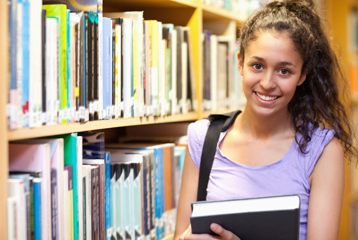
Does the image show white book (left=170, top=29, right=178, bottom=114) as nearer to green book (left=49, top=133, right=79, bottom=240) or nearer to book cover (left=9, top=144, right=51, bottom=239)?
green book (left=49, top=133, right=79, bottom=240)

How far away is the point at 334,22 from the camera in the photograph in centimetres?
293

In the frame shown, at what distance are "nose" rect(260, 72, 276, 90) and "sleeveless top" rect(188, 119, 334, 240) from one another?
204mm

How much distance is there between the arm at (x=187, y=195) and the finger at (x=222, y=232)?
306 mm

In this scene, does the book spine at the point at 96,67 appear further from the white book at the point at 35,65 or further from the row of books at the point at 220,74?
the row of books at the point at 220,74

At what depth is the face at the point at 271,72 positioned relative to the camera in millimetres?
1135

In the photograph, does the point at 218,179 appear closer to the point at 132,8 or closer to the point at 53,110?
the point at 53,110

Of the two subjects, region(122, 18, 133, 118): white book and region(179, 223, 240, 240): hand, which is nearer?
region(179, 223, 240, 240): hand

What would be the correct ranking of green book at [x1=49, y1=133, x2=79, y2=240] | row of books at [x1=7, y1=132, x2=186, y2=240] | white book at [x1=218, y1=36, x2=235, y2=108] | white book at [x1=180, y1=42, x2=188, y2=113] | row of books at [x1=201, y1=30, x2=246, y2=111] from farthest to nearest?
white book at [x1=218, y1=36, x2=235, y2=108] < row of books at [x1=201, y1=30, x2=246, y2=111] < white book at [x1=180, y1=42, x2=188, y2=113] < green book at [x1=49, y1=133, x2=79, y2=240] < row of books at [x1=7, y1=132, x2=186, y2=240]

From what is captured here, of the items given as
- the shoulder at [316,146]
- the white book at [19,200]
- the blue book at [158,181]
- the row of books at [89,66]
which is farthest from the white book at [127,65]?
the shoulder at [316,146]

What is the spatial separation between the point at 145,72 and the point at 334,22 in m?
2.07

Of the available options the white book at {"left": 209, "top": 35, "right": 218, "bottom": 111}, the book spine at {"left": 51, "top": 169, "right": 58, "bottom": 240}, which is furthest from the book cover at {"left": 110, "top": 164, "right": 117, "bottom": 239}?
the white book at {"left": 209, "top": 35, "right": 218, "bottom": 111}

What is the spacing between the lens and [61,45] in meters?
0.99

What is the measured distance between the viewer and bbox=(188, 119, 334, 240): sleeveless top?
3.85 feet

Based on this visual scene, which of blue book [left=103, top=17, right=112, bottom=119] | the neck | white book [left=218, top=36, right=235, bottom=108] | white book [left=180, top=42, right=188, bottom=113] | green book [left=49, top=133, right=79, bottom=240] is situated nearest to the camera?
green book [left=49, top=133, right=79, bottom=240]
